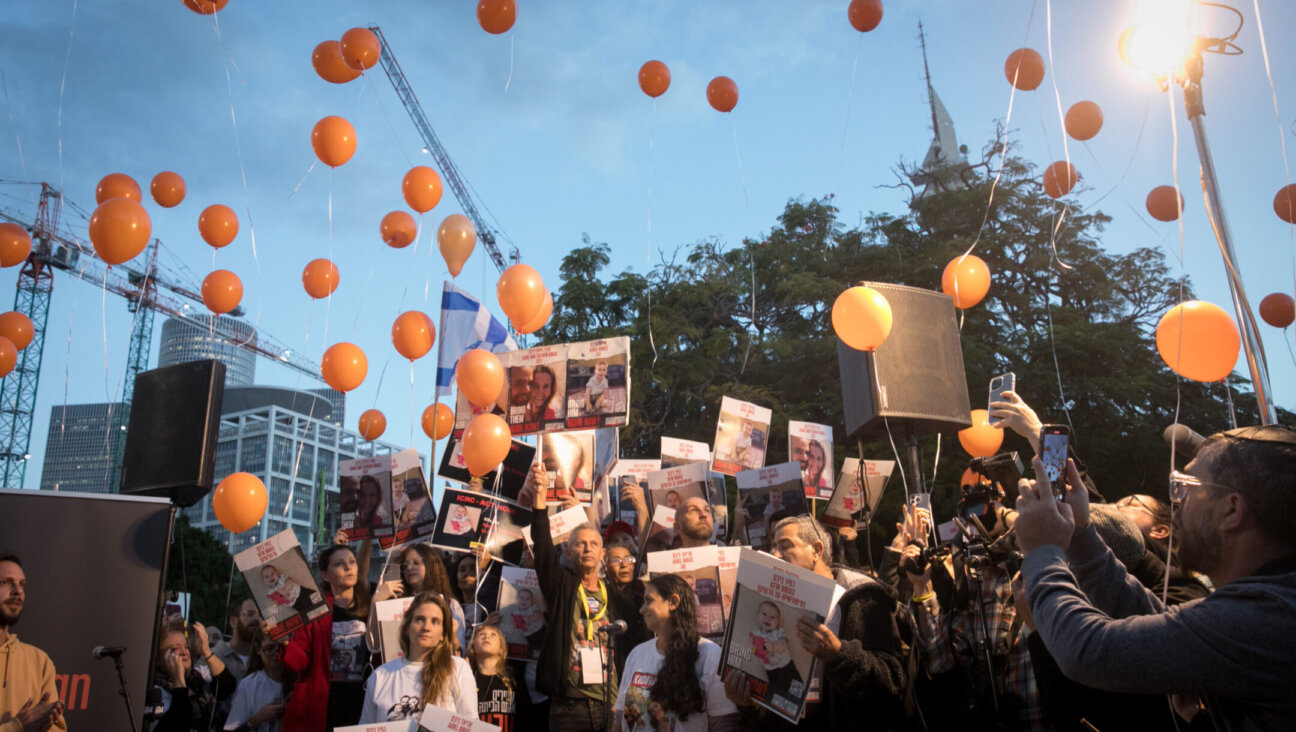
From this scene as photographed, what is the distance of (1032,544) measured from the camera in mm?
2037

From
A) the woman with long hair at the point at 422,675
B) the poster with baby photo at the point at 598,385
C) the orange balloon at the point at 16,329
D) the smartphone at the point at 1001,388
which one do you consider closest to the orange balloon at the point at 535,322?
the poster with baby photo at the point at 598,385

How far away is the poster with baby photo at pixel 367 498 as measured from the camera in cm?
635

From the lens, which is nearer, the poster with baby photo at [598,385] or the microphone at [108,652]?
the microphone at [108,652]

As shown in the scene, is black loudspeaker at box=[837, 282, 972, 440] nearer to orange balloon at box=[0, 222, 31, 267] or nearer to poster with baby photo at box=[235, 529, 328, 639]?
poster with baby photo at box=[235, 529, 328, 639]

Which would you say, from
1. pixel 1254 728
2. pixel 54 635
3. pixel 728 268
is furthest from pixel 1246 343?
pixel 728 268

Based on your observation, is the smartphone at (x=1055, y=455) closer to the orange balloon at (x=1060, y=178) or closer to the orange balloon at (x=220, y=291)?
the orange balloon at (x=1060, y=178)

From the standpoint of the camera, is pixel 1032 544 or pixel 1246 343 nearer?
pixel 1032 544

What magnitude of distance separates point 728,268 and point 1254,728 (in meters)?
16.8

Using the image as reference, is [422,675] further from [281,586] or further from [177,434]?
[177,434]

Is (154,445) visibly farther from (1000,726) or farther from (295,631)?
(1000,726)

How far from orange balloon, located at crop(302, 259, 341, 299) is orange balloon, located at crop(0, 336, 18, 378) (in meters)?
2.16

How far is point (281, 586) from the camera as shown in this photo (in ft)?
16.4

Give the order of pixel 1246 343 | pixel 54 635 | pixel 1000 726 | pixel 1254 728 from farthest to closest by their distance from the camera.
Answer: pixel 54 635 → pixel 1246 343 → pixel 1000 726 → pixel 1254 728

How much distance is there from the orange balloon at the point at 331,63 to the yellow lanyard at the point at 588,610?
175 inches
